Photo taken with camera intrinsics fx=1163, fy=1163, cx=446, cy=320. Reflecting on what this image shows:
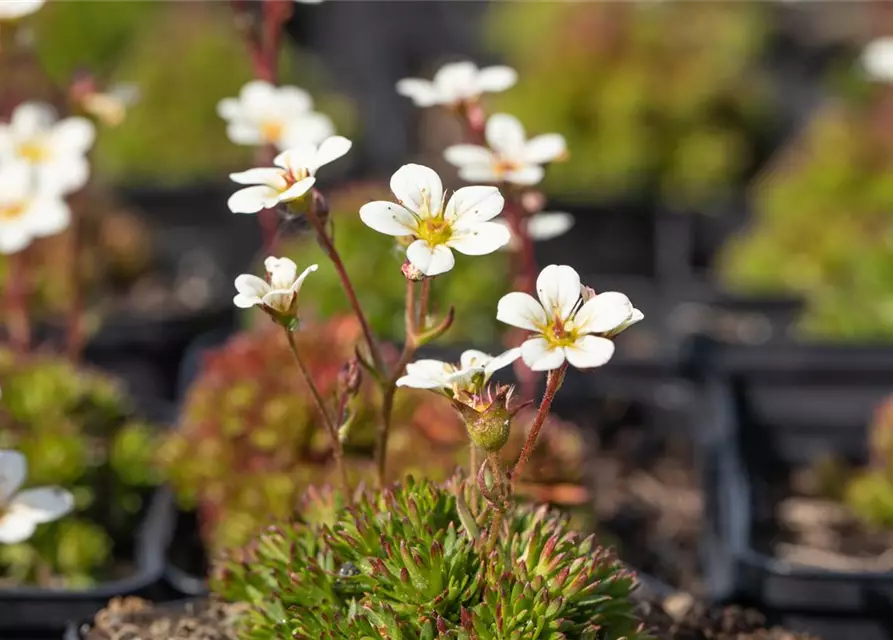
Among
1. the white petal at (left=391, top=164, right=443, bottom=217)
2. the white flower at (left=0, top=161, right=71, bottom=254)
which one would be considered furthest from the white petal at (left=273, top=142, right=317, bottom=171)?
the white flower at (left=0, top=161, right=71, bottom=254)

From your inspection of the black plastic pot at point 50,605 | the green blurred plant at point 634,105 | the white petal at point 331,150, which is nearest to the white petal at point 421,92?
the white petal at point 331,150

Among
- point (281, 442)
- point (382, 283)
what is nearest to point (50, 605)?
point (281, 442)

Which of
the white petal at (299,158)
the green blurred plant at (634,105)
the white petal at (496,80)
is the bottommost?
the white petal at (299,158)

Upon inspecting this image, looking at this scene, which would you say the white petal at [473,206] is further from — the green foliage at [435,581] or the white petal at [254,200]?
the green foliage at [435,581]

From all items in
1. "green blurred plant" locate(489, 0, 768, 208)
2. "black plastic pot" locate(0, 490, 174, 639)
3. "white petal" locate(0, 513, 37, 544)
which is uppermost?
"green blurred plant" locate(489, 0, 768, 208)

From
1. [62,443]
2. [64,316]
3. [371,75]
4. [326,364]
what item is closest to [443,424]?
[326,364]

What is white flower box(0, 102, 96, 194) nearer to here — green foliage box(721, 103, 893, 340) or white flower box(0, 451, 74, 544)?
white flower box(0, 451, 74, 544)

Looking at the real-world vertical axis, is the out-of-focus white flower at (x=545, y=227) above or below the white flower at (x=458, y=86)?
below

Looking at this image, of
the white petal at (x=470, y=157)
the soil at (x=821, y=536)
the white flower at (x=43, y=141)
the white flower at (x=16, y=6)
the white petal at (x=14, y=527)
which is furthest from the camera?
the soil at (x=821, y=536)
